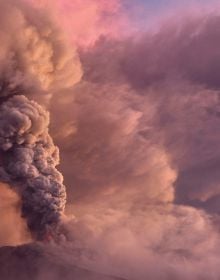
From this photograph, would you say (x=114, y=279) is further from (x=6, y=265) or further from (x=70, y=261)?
(x=6, y=265)

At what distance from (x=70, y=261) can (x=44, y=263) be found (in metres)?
3.00

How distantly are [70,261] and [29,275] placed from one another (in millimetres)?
4888

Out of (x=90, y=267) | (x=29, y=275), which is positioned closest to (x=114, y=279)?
(x=90, y=267)

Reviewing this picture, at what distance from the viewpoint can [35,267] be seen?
61.6 meters

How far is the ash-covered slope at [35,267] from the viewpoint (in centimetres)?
6022

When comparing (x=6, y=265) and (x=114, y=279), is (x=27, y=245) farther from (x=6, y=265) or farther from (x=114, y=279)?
(x=114, y=279)

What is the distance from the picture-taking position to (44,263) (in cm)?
6172

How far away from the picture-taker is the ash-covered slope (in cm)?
6022

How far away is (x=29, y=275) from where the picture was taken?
61.2 metres

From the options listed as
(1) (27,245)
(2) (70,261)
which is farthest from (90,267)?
(1) (27,245)

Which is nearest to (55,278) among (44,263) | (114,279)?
(44,263)

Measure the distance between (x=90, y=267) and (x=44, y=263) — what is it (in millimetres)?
6105

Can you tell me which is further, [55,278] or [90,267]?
[90,267]

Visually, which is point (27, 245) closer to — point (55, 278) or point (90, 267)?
point (55, 278)
